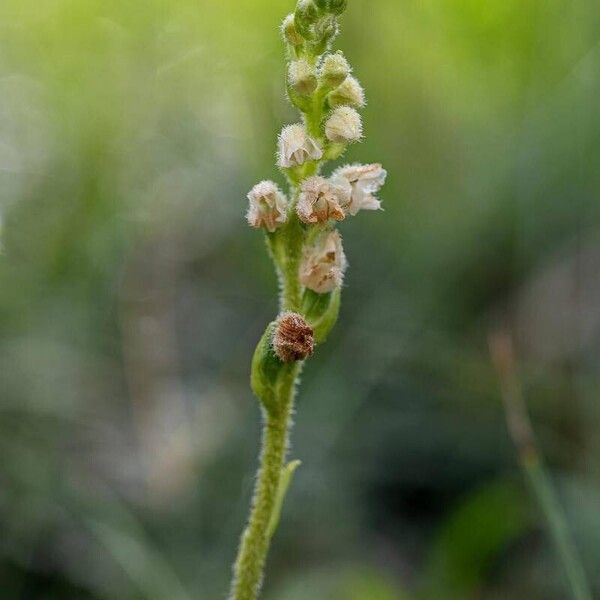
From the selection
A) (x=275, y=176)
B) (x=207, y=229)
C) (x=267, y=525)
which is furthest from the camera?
(x=207, y=229)

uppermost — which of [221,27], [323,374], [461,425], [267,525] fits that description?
[221,27]

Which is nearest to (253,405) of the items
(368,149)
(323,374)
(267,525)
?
(323,374)

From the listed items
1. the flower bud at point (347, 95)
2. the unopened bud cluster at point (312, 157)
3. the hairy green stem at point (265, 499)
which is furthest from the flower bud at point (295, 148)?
the hairy green stem at point (265, 499)

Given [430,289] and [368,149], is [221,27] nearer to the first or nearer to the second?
[368,149]

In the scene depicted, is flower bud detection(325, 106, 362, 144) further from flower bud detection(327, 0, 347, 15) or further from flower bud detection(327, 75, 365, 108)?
flower bud detection(327, 0, 347, 15)

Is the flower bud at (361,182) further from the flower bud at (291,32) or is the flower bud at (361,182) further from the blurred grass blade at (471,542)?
the blurred grass blade at (471,542)

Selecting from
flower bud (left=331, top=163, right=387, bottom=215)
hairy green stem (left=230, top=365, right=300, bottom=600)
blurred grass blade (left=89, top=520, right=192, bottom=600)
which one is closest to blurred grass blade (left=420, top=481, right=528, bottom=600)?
blurred grass blade (left=89, top=520, right=192, bottom=600)

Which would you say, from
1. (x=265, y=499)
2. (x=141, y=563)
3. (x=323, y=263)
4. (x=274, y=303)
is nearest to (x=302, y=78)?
(x=323, y=263)

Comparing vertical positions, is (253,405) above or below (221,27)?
below
